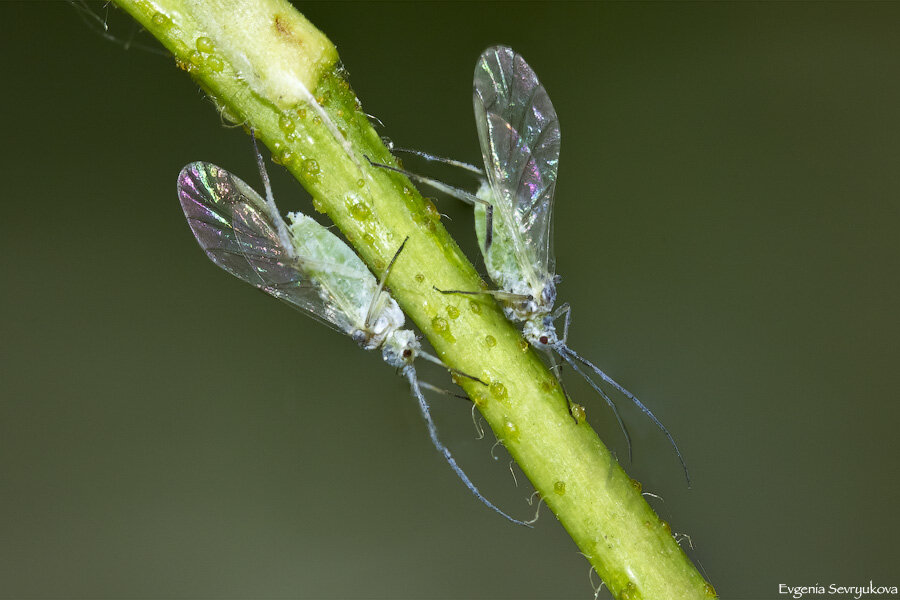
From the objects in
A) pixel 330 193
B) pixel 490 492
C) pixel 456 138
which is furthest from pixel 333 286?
pixel 456 138

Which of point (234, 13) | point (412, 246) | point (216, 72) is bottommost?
point (412, 246)

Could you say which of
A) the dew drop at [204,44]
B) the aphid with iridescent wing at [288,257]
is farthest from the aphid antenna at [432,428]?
the dew drop at [204,44]

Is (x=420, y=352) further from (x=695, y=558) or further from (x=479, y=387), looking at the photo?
(x=695, y=558)

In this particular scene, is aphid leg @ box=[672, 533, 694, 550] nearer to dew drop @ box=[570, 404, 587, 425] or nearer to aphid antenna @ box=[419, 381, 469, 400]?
dew drop @ box=[570, 404, 587, 425]

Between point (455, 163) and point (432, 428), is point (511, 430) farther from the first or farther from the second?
point (455, 163)

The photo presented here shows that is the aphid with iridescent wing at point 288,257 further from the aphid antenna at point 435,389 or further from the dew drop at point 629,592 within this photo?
the dew drop at point 629,592

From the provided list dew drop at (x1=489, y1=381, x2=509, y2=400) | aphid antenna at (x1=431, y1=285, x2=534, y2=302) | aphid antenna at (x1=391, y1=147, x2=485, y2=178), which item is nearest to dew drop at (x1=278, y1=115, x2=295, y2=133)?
aphid antenna at (x1=431, y1=285, x2=534, y2=302)
